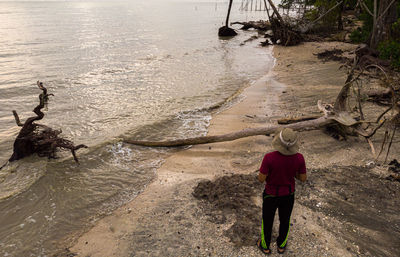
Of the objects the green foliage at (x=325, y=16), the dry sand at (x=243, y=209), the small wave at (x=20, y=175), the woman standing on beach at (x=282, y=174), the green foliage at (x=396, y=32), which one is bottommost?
the small wave at (x=20, y=175)

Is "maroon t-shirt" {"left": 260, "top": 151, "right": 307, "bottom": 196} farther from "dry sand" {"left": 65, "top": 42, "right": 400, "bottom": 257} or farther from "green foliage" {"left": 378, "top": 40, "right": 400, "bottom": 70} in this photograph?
"green foliage" {"left": 378, "top": 40, "right": 400, "bottom": 70}

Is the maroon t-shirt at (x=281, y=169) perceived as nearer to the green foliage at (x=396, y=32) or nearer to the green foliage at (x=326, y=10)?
the green foliage at (x=396, y=32)

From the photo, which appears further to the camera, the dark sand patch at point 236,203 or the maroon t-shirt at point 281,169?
the dark sand patch at point 236,203

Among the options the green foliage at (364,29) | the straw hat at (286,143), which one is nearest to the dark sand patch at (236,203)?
the straw hat at (286,143)

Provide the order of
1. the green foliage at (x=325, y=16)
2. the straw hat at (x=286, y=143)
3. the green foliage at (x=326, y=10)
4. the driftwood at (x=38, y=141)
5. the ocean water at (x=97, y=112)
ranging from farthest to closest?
1. the green foliage at (x=325, y=16)
2. the green foliage at (x=326, y=10)
3. the driftwood at (x=38, y=141)
4. the ocean water at (x=97, y=112)
5. the straw hat at (x=286, y=143)

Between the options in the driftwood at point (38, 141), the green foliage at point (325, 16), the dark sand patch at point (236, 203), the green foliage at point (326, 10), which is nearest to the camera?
the dark sand patch at point (236, 203)

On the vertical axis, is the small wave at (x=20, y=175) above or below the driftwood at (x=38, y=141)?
below

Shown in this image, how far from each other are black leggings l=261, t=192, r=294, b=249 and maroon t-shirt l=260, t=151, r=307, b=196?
14cm

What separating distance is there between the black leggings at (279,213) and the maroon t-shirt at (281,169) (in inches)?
5.6

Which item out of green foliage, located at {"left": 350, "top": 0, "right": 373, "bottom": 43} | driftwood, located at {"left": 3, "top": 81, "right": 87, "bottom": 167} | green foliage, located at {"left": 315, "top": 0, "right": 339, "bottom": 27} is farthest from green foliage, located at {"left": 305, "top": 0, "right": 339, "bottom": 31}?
driftwood, located at {"left": 3, "top": 81, "right": 87, "bottom": 167}

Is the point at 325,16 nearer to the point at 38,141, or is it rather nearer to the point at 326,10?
the point at 326,10

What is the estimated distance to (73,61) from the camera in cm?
1827

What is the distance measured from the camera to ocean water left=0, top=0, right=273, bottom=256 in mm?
5008

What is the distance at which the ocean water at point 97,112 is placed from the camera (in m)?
5.01
